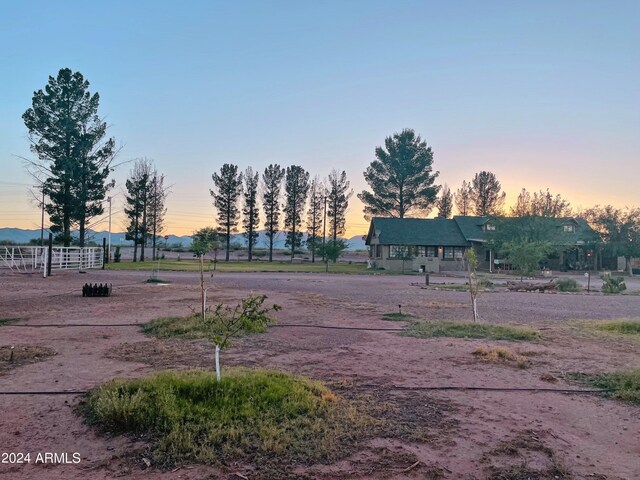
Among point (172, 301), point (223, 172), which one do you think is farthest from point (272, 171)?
point (172, 301)

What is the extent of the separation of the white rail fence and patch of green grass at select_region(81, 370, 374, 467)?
2760 cm

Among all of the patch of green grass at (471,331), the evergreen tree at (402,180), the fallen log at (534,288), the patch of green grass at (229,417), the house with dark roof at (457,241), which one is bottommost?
the fallen log at (534,288)

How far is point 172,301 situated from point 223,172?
48.0m

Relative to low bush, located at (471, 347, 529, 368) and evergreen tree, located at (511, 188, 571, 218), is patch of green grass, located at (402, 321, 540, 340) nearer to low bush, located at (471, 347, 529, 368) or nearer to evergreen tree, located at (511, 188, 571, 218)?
low bush, located at (471, 347, 529, 368)

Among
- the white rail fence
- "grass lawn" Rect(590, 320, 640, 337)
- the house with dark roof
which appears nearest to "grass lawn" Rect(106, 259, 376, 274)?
the white rail fence

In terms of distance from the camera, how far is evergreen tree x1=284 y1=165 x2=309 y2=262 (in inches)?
2537

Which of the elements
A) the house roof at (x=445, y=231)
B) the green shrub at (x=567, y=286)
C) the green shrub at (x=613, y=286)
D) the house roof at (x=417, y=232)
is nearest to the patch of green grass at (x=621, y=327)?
the green shrub at (x=613, y=286)

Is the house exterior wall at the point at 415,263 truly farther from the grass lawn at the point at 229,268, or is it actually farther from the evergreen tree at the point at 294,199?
the evergreen tree at the point at 294,199

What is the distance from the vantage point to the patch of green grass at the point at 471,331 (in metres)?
10.0

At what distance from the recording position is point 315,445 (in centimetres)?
415

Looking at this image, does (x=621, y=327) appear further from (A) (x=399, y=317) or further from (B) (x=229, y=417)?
(B) (x=229, y=417)

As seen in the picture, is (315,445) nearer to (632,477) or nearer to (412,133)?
(632,477)

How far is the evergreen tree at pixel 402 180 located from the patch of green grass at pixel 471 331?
5033 centimetres

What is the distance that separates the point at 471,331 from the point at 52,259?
1205 inches
